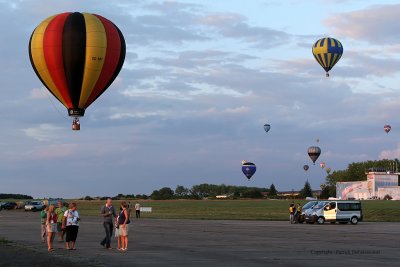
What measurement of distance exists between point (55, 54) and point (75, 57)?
113 cm

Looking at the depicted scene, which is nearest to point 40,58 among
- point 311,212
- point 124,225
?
point 124,225

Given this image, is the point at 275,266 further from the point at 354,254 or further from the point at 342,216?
the point at 342,216

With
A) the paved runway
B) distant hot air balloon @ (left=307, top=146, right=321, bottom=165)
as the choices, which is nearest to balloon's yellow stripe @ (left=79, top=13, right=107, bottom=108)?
the paved runway

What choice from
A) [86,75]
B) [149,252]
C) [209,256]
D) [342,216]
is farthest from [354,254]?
[342,216]

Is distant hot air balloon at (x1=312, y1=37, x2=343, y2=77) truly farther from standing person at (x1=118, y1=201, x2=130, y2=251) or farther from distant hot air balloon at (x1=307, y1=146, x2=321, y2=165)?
distant hot air balloon at (x1=307, y1=146, x2=321, y2=165)

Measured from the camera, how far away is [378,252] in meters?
24.7

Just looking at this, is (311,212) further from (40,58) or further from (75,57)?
(40,58)

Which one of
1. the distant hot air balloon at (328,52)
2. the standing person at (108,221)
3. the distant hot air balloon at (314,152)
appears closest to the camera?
the standing person at (108,221)

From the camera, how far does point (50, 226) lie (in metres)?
26.1

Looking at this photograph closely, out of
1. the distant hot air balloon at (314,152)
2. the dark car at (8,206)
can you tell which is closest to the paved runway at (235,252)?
the dark car at (8,206)

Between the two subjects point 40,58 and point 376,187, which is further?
point 376,187

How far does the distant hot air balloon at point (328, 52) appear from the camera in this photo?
76062 millimetres

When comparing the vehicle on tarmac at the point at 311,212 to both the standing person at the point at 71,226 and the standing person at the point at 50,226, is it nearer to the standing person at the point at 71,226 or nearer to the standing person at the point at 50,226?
the standing person at the point at 50,226

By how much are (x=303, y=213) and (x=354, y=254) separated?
29806 mm
